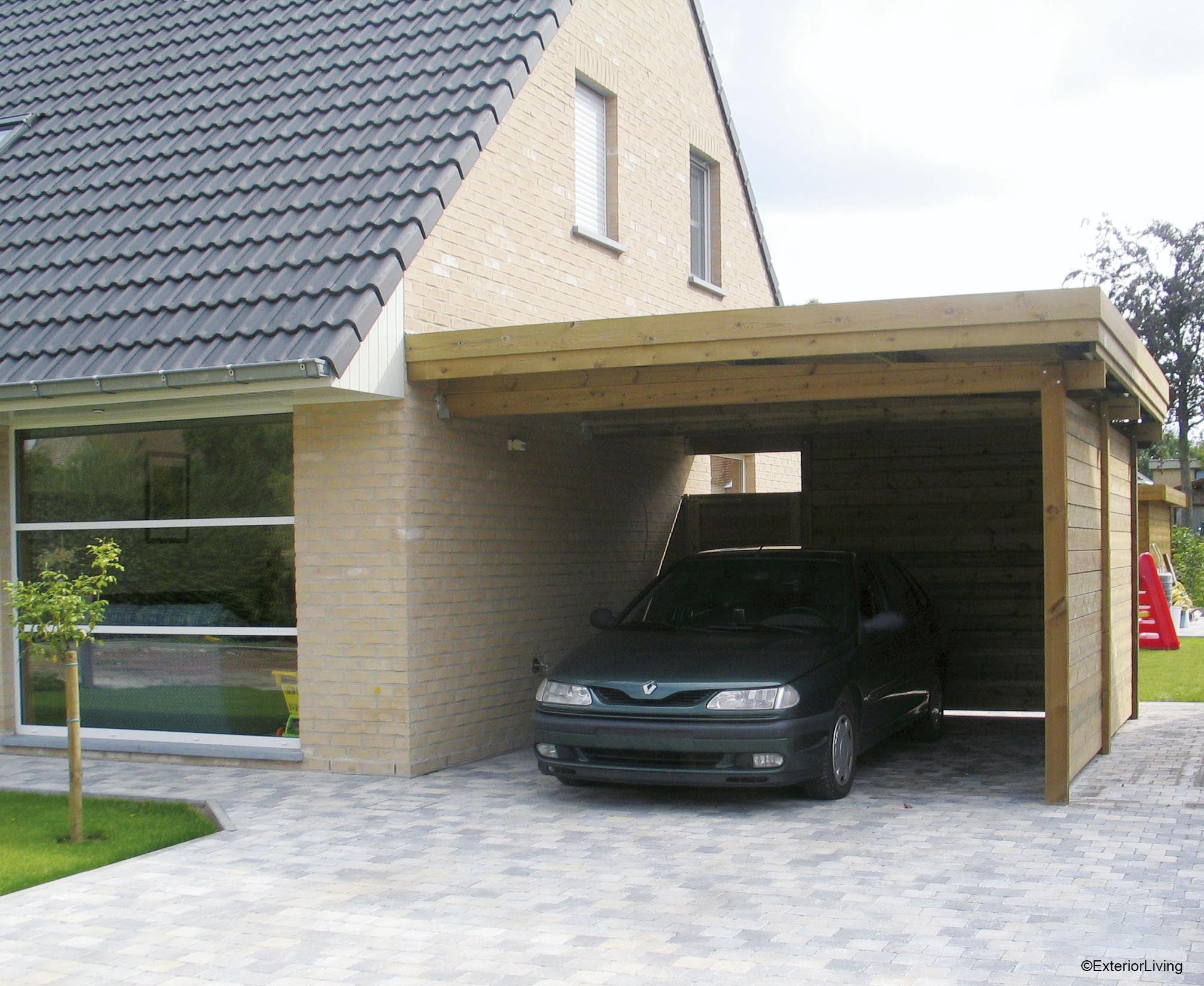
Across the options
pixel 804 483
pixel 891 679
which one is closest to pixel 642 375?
pixel 891 679

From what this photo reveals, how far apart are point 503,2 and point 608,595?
17.4ft

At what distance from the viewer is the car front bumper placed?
7762mm

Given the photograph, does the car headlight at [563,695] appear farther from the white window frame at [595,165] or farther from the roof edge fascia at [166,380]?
the white window frame at [595,165]

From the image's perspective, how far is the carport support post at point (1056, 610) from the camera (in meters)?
8.02

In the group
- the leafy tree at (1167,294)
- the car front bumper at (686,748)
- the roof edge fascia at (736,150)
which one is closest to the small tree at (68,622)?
the car front bumper at (686,748)

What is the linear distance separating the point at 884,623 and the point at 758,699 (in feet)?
6.16

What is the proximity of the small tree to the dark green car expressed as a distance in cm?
272

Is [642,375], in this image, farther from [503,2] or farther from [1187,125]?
[1187,125]

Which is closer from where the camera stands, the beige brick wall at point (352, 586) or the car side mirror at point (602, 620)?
the beige brick wall at point (352, 586)

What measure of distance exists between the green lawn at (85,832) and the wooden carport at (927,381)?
3.29m

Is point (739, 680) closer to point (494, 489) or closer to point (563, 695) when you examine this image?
point (563, 695)

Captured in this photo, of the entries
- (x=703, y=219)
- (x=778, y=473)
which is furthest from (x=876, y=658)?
(x=778, y=473)

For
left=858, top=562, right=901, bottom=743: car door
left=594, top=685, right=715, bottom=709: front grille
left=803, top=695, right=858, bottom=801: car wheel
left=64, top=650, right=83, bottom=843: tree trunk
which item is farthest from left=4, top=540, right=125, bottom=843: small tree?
left=858, top=562, right=901, bottom=743: car door

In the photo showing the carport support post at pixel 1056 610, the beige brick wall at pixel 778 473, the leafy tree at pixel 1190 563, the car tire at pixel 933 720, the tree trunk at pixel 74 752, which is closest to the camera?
the tree trunk at pixel 74 752
